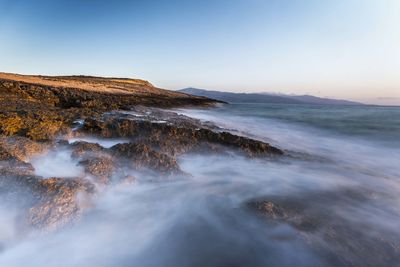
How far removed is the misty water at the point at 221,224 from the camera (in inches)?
127

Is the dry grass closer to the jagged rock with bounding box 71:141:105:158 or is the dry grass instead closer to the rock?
the jagged rock with bounding box 71:141:105:158

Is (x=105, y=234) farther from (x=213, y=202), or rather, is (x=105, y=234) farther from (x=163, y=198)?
(x=213, y=202)

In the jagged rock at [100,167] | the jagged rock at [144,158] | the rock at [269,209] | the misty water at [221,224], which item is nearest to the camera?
the misty water at [221,224]

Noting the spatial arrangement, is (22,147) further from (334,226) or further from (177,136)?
(334,226)

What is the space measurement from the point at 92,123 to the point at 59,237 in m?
4.54

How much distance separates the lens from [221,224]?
13.1ft

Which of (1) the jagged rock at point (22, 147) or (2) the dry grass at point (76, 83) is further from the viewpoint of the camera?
(2) the dry grass at point (76, 83)

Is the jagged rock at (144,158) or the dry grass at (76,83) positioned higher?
the dry grass at (76,83)

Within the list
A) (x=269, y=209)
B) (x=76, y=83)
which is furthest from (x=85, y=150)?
(x=76, y=83)

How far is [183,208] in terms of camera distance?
175 inches

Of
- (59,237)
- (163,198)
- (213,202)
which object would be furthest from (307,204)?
(59,237)

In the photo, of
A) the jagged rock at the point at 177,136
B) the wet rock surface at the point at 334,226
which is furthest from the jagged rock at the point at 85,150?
the wet rock surface at the point at 334,226

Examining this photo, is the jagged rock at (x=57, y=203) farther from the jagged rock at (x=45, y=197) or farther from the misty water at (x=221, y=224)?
the misty water at (x=221, y=224)

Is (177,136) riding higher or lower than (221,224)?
higher
